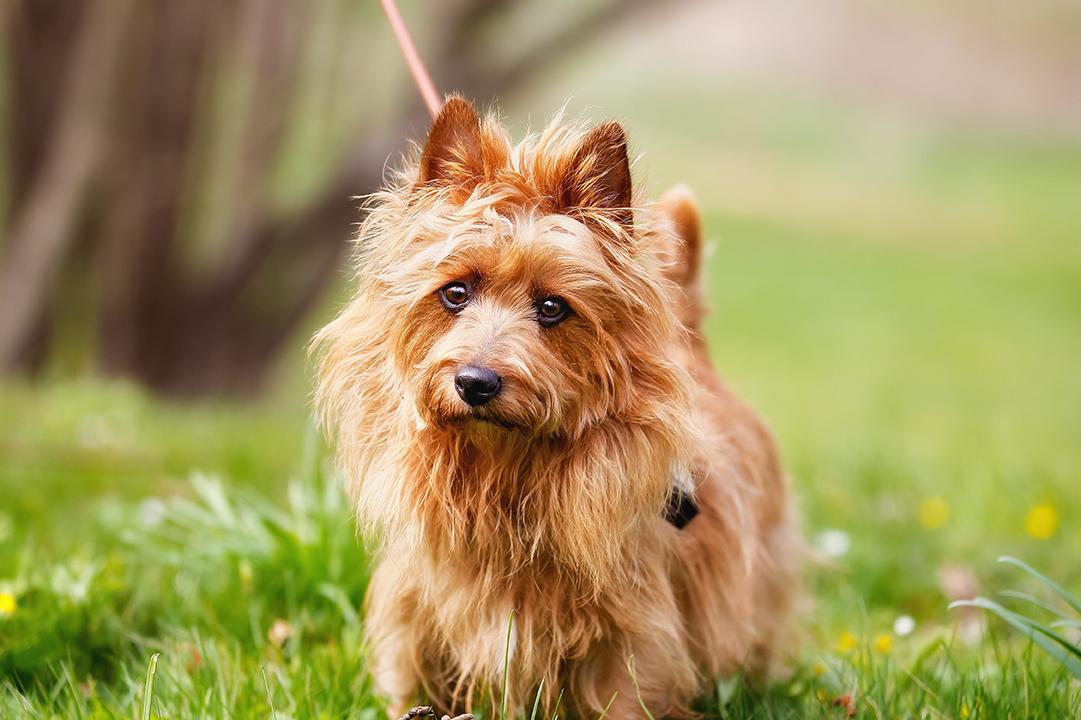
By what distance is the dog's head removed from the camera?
2.41m

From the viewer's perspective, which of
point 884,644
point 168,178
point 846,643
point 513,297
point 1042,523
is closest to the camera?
point 513,297

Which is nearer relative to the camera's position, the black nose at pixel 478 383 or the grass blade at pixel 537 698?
the black nose at pixel 478 383

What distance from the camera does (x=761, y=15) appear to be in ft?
69.7

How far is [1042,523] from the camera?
182 inches

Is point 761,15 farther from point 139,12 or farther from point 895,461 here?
point 895,461

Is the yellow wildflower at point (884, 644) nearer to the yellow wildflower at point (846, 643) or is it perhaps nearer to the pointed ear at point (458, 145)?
the yellow wildflower at point (846, 643)

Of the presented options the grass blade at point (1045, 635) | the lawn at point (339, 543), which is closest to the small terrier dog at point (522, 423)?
the lawn at point (339, 543)

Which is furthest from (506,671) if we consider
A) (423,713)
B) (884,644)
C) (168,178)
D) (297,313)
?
(297,313)

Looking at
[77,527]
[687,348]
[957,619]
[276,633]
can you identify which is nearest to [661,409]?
[687,348]

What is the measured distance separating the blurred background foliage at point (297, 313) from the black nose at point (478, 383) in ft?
2.66

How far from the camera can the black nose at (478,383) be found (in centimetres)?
233

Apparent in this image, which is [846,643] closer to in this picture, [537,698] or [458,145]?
[537,698]

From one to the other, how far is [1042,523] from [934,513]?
0.48m

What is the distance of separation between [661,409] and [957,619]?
2.09 metres
